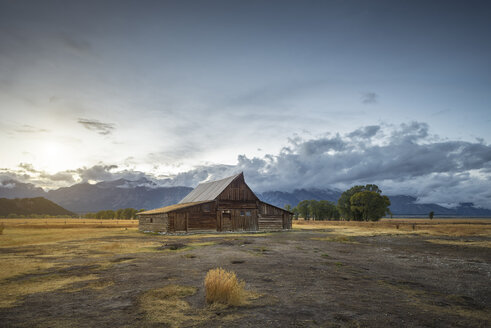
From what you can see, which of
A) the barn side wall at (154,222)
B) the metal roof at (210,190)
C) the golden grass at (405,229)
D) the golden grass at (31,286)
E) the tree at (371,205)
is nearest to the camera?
the golden grass at (31,286)

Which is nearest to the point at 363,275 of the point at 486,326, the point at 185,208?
the point at 486,326

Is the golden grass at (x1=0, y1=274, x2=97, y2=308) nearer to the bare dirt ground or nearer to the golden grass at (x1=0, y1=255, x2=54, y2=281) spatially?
the bare dirt ground

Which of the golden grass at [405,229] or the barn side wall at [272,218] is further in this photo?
the barn side wall at [272,218]

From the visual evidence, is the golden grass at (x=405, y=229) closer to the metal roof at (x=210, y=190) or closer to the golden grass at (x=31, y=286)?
the metal roof at (x=210, y=190)

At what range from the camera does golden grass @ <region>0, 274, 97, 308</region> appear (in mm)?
7909

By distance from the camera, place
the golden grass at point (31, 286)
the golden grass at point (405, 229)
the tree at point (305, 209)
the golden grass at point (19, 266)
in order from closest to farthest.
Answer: the golden grass at point (31, 286)
the golden grass at point (19, 266)
the golden grass at point (405, 229)
the tree at point (305, 209)

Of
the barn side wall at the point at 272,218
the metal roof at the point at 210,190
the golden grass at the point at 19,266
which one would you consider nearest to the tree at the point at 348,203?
the barn side wall at the point at 272,218

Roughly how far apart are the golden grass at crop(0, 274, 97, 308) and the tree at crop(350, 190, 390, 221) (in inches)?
3082

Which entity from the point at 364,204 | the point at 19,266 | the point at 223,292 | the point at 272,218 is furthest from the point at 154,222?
the point at 364,204

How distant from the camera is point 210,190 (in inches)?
1759

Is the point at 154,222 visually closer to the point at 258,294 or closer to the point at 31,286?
the point at 31,286

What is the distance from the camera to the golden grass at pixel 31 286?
7909mm

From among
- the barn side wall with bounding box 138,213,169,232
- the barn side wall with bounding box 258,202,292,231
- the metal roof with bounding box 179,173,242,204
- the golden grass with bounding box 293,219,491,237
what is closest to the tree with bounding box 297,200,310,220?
the golden grass with bounding box 293,219,491,237

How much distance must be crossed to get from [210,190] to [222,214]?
6736 mm
